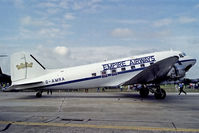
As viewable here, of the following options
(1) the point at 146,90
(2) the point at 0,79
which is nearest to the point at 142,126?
(1) the point at 146,90

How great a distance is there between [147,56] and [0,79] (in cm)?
2839

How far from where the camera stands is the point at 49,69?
16.4 meters

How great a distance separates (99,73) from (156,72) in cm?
490

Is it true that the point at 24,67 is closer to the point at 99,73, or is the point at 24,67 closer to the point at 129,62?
the point at 99,73

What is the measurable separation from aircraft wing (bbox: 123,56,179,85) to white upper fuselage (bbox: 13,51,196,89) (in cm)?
143

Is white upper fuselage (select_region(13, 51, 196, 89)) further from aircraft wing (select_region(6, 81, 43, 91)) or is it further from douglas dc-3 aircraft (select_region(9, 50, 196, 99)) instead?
aircraft wing (select_region(6, 81, 43, 91))

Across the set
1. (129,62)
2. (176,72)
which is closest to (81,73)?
(129,62)

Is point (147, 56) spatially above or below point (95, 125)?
above

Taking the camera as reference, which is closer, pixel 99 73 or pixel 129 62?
pixel 99 73

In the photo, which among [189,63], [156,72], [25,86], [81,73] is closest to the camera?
[156,72]

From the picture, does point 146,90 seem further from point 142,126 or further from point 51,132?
point 51,132

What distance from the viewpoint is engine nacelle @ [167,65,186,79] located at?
560 inches

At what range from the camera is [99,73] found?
51.1ft

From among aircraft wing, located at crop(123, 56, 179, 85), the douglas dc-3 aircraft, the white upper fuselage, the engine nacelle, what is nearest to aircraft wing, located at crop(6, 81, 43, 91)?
the douglas dc-3 aircraft
